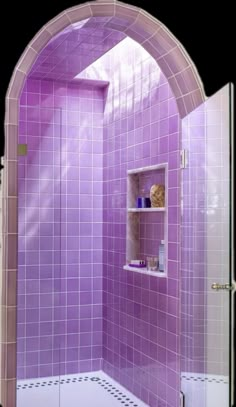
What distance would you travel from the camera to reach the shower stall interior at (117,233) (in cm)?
247

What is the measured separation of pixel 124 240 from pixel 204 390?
1541 millimetres

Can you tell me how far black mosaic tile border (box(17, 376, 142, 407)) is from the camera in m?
3.39

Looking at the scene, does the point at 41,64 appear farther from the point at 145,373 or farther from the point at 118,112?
the point at 145,373

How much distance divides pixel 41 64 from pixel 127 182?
3.56 ft

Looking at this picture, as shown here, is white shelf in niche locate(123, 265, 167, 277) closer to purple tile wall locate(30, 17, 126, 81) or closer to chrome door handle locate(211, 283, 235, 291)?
chrome door handle locate(211, 283, 235, 291)

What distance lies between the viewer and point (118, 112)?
3986 mm

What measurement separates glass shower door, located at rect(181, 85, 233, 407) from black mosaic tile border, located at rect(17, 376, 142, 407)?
987 mm

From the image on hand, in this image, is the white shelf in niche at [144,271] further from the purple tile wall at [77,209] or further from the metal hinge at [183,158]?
the metal hinge at [183,158]

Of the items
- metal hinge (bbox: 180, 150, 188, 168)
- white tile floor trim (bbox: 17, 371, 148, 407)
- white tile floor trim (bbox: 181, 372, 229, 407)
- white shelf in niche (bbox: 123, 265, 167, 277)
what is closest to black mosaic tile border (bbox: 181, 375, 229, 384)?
white tile floor trim (bbox: 181, 372, 229, 407)

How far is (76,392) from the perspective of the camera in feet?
12.4

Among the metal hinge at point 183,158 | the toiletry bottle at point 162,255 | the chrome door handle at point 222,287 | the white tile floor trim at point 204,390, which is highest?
the metal hinge at point 183,158

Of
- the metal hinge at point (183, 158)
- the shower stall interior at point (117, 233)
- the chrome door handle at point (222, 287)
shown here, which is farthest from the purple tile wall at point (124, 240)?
the chrome door handle at point (222, 287)

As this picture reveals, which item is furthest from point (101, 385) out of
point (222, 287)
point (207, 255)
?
point (222, 287)

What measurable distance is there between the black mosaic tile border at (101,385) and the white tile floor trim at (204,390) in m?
0.94
